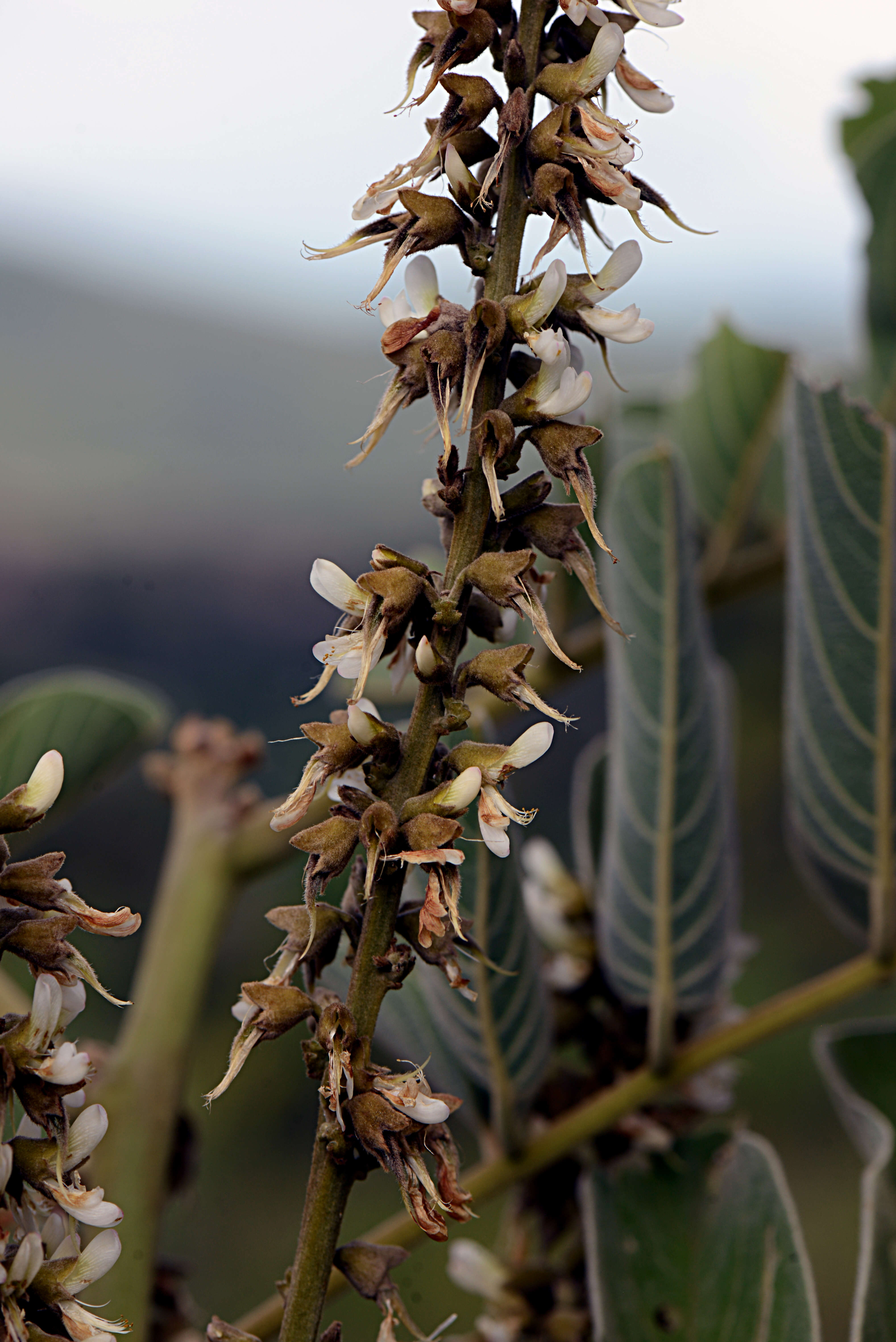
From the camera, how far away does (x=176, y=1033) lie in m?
0.70

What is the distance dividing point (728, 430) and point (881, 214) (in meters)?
0.20

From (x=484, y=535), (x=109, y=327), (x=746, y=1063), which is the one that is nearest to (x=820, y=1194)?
(x=746, y=1063)

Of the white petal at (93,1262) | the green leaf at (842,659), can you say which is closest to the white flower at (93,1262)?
the white petal at (93,1262)

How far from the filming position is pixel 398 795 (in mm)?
303

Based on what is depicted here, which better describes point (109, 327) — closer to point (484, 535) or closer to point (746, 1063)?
point (746, 1063)

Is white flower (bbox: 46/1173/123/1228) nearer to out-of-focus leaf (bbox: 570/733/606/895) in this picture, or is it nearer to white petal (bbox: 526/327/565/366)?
white petal (bbox: 526/327/565/366)

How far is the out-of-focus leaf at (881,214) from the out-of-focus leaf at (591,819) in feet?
1.35

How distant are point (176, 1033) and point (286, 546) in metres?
1.04

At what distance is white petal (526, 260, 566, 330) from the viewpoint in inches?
11.7

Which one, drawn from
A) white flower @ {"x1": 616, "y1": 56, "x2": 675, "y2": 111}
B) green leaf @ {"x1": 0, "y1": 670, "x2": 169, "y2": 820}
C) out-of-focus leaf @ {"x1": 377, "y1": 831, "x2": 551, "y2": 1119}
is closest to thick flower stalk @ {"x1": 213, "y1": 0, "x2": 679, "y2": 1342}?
white flower @ {"x1": 616, "y1": 56, "x2": 675, "y2": 111}

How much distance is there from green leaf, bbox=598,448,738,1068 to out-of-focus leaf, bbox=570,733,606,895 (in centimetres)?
8

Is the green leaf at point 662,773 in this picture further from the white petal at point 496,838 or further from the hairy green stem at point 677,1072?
the white petal at point 496,838

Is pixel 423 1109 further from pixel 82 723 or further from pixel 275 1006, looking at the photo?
pixel 82 723

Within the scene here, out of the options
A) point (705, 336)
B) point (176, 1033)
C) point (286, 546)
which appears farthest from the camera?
point (286, 546)
